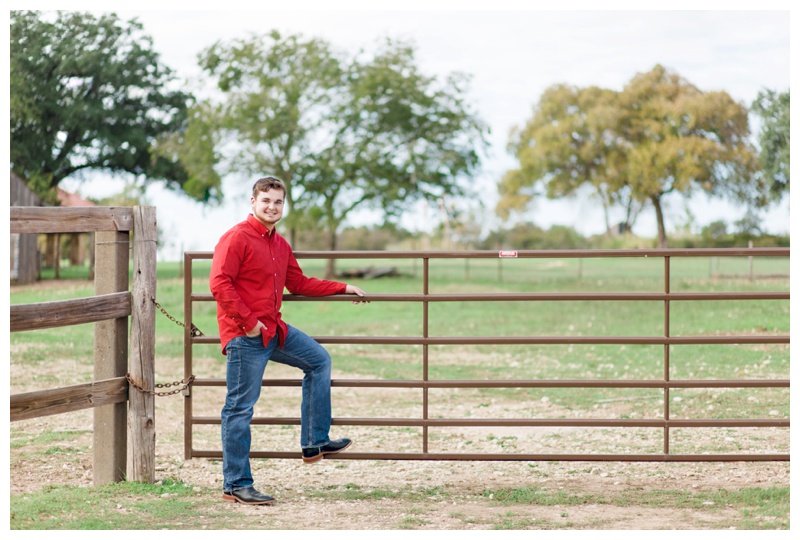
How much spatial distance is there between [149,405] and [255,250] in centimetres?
149

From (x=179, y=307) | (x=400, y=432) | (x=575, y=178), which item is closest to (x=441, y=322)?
(x=179, y=307)

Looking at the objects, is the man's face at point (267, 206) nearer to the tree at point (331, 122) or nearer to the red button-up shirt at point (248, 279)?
the red button-up shirt at point (248, 279)

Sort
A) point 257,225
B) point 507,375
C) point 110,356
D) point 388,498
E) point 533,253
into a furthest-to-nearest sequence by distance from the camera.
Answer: point 507,375 < point 533,253 < point 110,356 < point 388,498 < point 257,225

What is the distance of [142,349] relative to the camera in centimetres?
646

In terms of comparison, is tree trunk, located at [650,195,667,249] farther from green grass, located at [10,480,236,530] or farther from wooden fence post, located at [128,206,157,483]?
green grass, located at [10,480,236,530]

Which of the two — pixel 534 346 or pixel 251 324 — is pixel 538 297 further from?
pixel 534 346

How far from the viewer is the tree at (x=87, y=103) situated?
38500 millimetres

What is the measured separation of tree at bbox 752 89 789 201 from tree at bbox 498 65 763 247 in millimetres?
8294

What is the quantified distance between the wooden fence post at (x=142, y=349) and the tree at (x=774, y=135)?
34129 millimetres

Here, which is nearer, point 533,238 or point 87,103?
point 87,103

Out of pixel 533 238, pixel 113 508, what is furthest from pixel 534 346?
pixel 533 238

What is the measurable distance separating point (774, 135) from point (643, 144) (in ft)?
36.8

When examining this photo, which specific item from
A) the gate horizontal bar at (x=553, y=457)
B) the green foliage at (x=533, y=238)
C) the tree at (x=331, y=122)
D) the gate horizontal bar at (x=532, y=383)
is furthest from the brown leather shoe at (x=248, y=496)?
the green foliage at (x=533, y=238)

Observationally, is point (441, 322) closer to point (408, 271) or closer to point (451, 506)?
point (451, 506)
